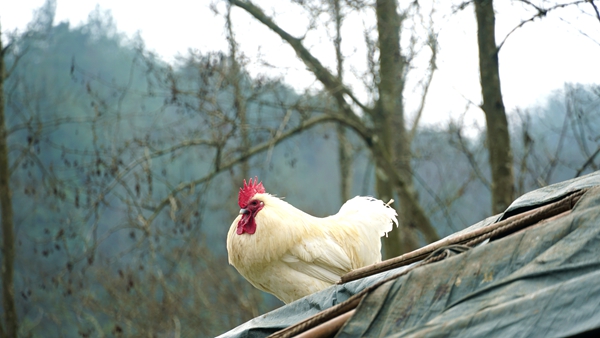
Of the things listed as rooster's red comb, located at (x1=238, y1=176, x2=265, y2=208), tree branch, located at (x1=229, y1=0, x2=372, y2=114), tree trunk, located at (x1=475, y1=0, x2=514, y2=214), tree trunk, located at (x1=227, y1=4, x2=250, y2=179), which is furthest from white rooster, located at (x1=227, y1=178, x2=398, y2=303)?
tree branch, located at (x1=229, y1=0, x2=372, y2=114)

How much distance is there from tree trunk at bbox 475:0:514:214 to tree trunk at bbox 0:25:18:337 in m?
7.13

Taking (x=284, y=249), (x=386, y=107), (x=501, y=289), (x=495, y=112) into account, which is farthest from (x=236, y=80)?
(x=501, y=289)

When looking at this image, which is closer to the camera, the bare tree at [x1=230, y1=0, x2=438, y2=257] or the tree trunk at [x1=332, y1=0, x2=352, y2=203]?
the tree trunk at [x1=332, y1=0, x2=352, y2=203]

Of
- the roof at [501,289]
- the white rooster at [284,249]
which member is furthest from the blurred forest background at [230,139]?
the roof at [501,289]

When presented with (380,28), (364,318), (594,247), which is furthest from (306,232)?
(380,28)

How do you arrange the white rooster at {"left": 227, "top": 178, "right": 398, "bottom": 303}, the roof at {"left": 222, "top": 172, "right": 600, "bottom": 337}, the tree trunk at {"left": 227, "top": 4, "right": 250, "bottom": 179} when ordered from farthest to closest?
the tree trunk at {"left": 227, "top": 4, "right": 250, "bottom": 179} < the white rooster at {"left": 227, "top": 178, "right": 398, "bottom": 303} < the roof at {"left": 222, "top": 172, "right": 600, "bottom": 337}

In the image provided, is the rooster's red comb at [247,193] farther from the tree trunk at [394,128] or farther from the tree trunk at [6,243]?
the tree trunk at [6,243]

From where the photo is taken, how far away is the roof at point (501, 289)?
1.92m

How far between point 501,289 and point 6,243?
8.72m

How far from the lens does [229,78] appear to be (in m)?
8.63

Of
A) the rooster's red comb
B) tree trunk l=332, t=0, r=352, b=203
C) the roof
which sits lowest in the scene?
the roof

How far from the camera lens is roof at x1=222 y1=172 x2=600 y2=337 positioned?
6.31 ft

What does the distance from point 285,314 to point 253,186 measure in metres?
1.64

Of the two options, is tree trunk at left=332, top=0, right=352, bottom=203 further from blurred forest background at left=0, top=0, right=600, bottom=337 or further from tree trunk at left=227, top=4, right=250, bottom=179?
tree trunk at left=227, top=4, right=250, bottom=179
